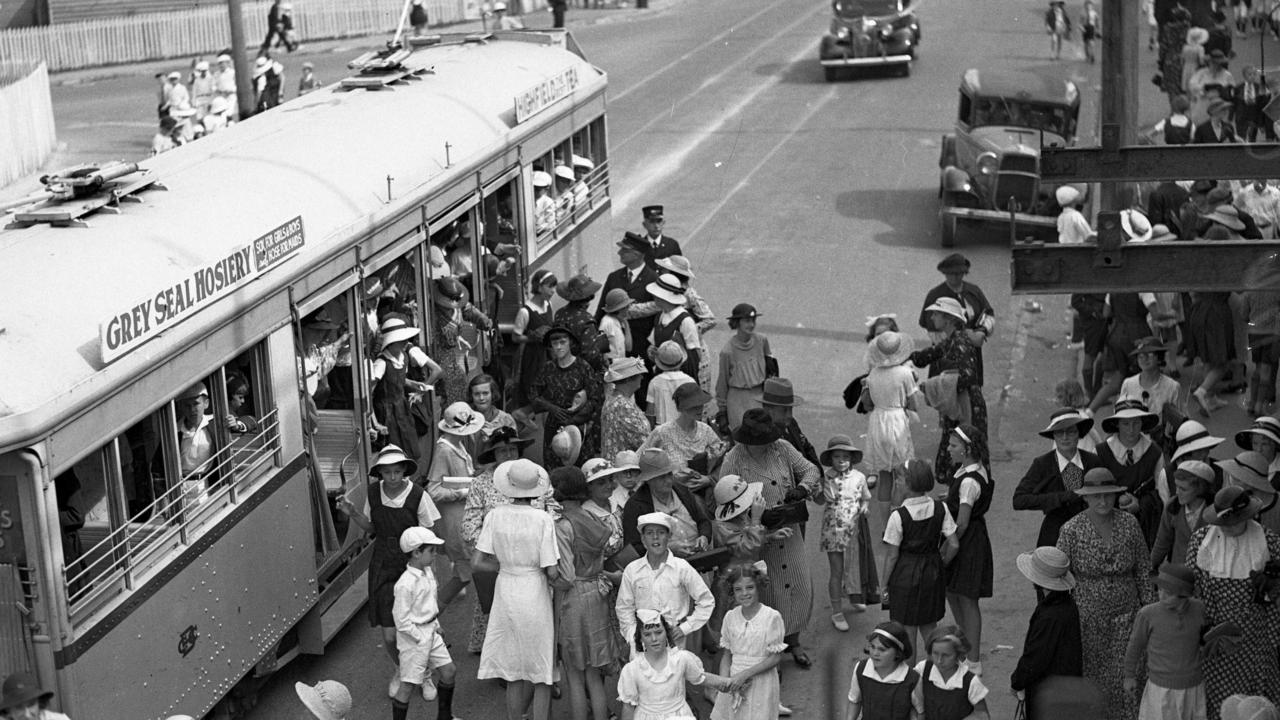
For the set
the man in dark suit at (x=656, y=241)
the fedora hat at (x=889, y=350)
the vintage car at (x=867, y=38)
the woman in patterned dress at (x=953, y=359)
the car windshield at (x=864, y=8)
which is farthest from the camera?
the car windshield at (x=864, y=8)

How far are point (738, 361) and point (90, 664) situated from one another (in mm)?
5624

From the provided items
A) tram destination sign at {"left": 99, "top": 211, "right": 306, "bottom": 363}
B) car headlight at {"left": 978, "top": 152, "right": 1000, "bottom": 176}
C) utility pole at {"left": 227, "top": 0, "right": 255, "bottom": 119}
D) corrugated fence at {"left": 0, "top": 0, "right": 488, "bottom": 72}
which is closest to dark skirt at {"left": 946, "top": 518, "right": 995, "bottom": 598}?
tram destination sign at {"left": 99, "top": 211, "right": 306, "bottom": 363}

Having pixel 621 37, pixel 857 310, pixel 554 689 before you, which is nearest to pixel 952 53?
pixel 621 37

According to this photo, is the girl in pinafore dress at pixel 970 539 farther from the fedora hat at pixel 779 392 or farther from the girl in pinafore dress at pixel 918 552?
the fedora hat at pixel 779 392

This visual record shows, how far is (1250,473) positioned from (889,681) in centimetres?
277

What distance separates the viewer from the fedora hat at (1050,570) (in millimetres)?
8367

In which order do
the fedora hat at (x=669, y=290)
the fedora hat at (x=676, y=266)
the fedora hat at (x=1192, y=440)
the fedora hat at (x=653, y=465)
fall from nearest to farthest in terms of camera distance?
1. the fedora hat at (x=653, y=465)
2. the fedora hat at (x=1192, y=440)
3. the fedora hat at (x=669, y=290)
4. the fedora hat at (x=676, y=266)

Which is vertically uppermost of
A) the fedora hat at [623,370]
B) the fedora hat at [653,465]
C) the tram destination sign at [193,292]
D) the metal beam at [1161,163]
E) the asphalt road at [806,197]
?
the metal beam at [1161,163]

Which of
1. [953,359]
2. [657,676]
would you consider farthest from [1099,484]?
[953,359]

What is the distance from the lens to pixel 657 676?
7.95 meters

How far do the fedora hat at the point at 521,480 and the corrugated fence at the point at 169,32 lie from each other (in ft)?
107

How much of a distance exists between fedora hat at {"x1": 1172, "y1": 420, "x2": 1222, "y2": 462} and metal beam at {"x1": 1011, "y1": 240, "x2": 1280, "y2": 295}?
0.86 meters

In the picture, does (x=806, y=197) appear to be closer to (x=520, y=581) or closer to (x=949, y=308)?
(x=949, y=308)

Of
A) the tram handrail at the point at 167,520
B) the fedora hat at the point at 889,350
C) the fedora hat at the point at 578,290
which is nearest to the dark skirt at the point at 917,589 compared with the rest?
the fedora hat at the point at 889,350
